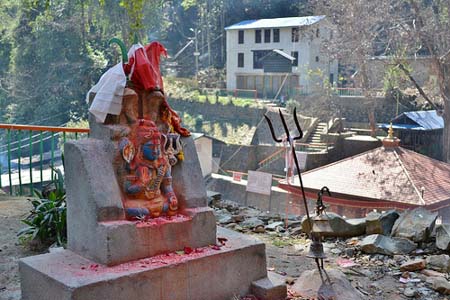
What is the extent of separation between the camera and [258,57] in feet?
90.4

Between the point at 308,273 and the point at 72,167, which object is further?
the point at 308,273

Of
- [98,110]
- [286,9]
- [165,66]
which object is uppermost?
[286,9]

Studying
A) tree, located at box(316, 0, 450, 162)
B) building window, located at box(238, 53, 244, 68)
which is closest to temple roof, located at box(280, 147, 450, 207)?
tree, located at box(316, 0, 450, 162)

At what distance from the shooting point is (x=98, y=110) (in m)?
3.43

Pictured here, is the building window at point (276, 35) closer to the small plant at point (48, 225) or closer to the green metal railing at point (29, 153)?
the green metal railing at point (29, 153)

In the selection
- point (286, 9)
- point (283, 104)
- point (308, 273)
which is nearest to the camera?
point (308, 273)

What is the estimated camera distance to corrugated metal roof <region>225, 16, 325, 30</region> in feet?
76.8

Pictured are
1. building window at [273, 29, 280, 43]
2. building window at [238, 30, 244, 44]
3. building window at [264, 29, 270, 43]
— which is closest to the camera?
building window at [273, 29, 280, 43]

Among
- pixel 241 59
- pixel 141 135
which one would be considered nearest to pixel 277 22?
pixel 241 59

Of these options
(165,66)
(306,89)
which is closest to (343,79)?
(306,89)

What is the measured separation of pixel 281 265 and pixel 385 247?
1.11 m

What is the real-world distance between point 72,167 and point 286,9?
2663cm

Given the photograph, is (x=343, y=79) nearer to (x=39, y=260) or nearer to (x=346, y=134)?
(x=346, y=134)

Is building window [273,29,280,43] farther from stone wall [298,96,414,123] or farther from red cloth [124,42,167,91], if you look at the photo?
red cloth [124,42,167,91]
